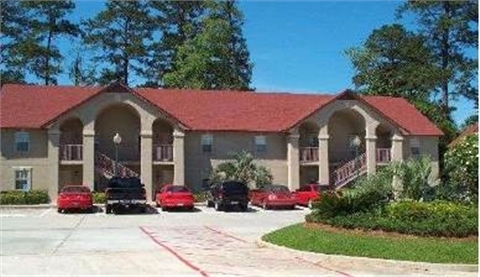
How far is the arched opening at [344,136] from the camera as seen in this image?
5116 centimetres

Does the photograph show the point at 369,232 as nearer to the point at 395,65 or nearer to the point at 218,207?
the point at 218,207

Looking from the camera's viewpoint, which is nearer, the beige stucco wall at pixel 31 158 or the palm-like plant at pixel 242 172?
the beige stucco wall at pixel 31 158

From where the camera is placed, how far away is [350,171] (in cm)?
4969

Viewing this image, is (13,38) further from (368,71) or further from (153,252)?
(153,252)

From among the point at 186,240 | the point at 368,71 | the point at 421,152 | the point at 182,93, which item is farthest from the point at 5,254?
the point at 368,71

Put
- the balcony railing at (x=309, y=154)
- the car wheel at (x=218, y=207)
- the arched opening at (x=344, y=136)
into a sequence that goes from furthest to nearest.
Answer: the arched opening at (x=344, y=136), the balcony railing at (x=309, y=154), the car wheel at (x=218, y=207)

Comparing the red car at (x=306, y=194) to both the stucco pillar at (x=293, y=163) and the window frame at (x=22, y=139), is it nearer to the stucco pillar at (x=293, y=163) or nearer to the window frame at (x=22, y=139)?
the stucco pillar at (x=293, y=163)

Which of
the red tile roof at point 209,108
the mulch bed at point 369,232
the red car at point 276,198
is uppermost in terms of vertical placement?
the red tile roof at point 209,108

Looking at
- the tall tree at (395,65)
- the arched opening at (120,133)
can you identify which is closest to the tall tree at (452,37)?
the tall tree at (395,65)

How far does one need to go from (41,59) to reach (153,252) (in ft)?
162

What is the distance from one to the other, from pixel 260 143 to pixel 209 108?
14.3ft

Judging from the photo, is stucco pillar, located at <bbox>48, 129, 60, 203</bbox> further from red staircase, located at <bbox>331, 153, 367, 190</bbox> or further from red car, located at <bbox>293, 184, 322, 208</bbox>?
red staircase, located at <bbox>331, 153, 367, 190</bbox>

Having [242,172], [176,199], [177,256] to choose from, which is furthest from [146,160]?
[177,256]

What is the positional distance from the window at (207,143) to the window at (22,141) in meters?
10.9
